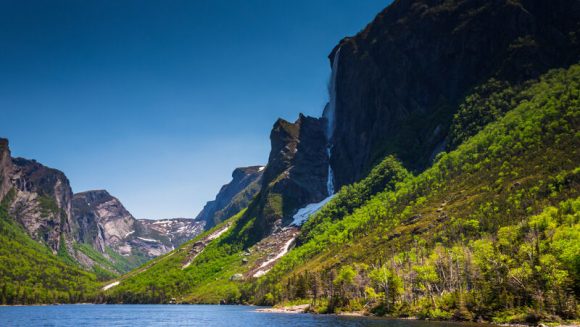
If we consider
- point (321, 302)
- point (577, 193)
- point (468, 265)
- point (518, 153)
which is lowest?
point (321, 302)

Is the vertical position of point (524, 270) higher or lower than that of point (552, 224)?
lower

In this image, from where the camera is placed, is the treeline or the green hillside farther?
the green hillside

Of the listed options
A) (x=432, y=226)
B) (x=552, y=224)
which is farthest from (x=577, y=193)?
(x=432, y=226)

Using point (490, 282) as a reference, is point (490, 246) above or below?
above

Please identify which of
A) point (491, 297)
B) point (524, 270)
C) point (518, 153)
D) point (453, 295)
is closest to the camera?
point (524, 270)

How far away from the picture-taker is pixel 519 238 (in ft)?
348

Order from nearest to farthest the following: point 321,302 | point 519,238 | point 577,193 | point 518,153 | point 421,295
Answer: point 519,238
point 421,295
point 577,193
point 321,302
point 518,153

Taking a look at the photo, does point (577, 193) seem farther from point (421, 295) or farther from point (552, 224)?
point (421, 295)

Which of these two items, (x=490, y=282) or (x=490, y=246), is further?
(x=490, y=246)

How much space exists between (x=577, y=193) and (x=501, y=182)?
35166 millimetres

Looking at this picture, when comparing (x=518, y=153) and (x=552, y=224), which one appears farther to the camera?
(x=518, y=153)

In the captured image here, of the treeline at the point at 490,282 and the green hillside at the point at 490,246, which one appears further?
the green hillside at the point at 490,246

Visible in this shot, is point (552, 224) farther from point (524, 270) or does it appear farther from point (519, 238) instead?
point (524, 270)

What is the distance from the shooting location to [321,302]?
441ft
